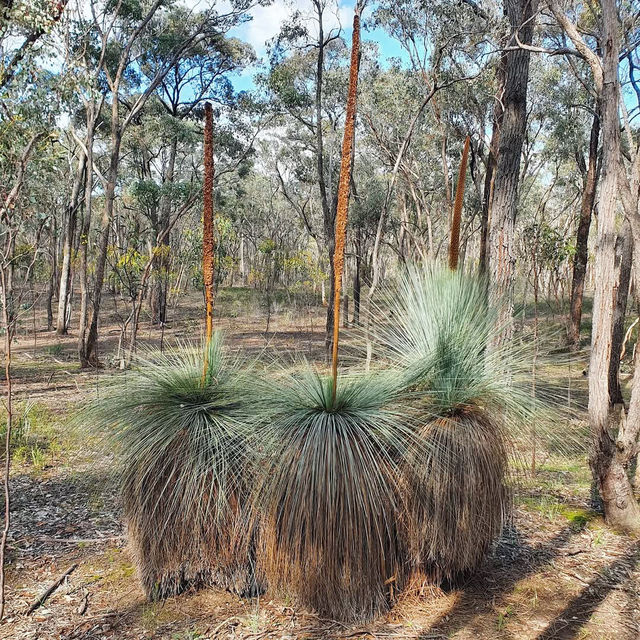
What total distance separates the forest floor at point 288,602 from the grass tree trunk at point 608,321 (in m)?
0.23

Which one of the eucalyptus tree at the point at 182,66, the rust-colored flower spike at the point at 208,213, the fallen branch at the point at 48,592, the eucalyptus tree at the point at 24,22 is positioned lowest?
the fallen branch at the point at 48,592

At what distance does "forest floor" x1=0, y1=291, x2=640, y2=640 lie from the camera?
2443mm

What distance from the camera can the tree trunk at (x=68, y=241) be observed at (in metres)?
13.6

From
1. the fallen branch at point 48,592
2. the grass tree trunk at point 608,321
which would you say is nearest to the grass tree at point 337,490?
the fallen branch at point 48,592

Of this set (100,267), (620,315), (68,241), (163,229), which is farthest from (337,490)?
(163,229)

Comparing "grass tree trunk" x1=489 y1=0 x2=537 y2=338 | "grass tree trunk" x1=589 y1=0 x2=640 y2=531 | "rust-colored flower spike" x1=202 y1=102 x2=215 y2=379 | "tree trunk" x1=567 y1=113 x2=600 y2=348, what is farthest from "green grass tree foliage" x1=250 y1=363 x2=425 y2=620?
"tree trunk" x1=567 y1=113 x2=600 y2=348

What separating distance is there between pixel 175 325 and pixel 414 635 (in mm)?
18264

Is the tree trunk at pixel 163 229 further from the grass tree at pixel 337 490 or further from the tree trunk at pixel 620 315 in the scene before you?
the grass tree at pixel 337 490

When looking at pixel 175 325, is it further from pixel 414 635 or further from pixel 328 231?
pixel 414 635

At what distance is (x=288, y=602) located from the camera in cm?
253

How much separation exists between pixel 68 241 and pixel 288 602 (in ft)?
44.2

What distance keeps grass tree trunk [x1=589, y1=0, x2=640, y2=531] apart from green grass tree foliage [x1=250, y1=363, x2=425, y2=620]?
5.84ft

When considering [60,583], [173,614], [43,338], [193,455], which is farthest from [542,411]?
[43,338]

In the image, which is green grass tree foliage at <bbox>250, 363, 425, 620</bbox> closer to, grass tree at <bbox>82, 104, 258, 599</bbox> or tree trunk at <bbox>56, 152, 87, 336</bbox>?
grass tree at <bbox>82, 104, 258, 599</bbox>
